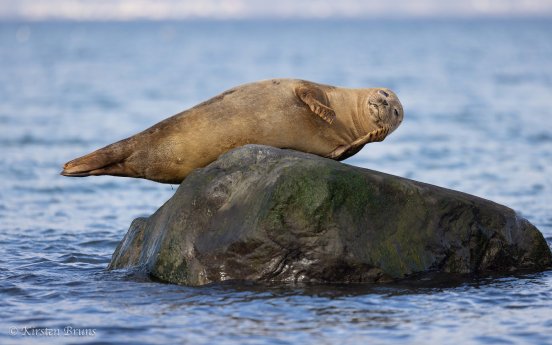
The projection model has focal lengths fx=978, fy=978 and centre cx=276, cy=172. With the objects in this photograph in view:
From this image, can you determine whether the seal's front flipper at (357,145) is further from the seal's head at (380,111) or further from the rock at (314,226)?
the rock at (314,226)

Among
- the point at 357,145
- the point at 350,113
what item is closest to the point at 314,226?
the point at 357,145

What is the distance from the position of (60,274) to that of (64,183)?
731cm

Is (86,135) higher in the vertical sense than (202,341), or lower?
higher

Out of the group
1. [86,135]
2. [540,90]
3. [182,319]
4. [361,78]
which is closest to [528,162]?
[86,135]

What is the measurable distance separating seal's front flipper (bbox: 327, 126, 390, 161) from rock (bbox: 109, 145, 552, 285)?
0.99 m

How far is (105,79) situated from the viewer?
1642 inches

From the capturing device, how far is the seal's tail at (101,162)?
884cm

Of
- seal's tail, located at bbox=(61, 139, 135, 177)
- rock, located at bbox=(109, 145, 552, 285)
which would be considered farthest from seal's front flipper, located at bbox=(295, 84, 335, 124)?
seal's tail, located at bbox=(61, 139, 135, 177)

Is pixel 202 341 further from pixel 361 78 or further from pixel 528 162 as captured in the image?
pixel 361 78

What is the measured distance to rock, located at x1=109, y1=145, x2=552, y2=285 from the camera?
7.73 meters

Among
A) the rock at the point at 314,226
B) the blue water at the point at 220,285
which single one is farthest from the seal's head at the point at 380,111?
the blue water at the point at 220,285

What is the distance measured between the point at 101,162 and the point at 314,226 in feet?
7.46

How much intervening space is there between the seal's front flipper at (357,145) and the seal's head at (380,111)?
0.12 m

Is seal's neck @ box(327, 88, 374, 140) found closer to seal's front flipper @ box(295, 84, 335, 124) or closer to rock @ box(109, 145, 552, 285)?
seal's front flipper @ box(295, 84, 335, 124)
